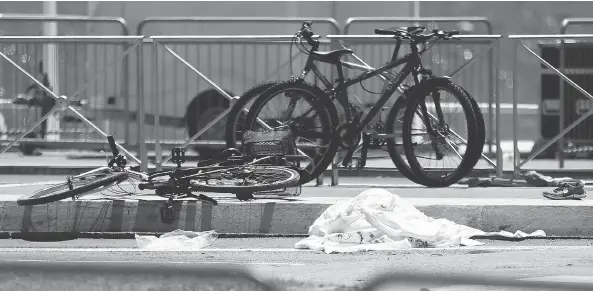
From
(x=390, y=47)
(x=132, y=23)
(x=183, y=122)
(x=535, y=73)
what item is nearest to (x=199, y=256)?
(x=390, y=47)

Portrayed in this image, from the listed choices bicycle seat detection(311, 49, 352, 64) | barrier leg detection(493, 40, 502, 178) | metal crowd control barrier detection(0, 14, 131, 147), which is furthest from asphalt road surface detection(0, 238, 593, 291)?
metal crowd control barrier detection(0, 14, 131, 147)

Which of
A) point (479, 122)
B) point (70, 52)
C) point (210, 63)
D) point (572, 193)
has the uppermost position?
point (70, 52)

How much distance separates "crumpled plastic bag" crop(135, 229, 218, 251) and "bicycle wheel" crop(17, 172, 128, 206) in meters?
0.51

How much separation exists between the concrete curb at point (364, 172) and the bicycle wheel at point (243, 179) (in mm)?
1857

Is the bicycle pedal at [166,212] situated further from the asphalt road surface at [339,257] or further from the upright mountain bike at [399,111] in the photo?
the upright mountain bike at [399,111]

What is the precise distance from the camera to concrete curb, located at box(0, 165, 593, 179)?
9.73m

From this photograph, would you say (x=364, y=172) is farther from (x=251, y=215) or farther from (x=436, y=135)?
(x=251, y=215)

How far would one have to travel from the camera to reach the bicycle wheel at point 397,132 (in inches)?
322

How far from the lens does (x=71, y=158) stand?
41.7 ft

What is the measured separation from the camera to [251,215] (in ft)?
23.5

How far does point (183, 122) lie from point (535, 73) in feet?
15.3

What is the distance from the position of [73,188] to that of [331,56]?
7.59 ft

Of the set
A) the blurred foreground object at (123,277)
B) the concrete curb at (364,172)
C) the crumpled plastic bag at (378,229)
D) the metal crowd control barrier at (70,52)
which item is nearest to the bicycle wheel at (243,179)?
the crumpled plastic bag at (378,229)

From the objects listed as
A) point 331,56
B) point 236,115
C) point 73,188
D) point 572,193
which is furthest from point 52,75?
point 572,193
